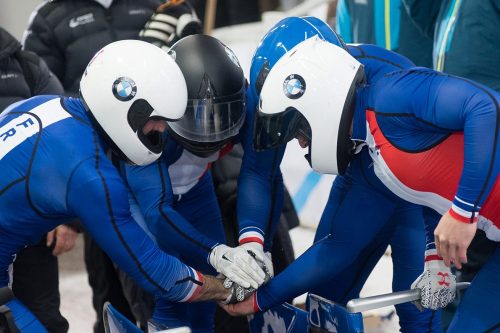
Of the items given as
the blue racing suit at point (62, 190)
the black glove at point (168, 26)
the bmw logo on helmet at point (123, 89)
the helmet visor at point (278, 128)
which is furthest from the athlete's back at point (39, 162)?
the black glove at point (168, 26)

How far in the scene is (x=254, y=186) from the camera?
11.8 feet

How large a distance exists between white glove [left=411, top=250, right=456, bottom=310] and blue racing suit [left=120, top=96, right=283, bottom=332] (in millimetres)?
663

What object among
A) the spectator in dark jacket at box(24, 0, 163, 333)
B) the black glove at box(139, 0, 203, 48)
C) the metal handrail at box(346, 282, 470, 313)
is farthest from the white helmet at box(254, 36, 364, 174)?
the spectator in dark jacket at box(24, 0, 163, 333)

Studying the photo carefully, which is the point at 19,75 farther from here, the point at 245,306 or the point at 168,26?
the point at 245,306

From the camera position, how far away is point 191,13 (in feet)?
16.1

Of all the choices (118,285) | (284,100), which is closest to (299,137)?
(284,100)

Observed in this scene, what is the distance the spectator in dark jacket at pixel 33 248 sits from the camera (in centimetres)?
395

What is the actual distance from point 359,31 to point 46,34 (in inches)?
68.8

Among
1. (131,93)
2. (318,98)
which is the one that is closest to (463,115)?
(318,98)

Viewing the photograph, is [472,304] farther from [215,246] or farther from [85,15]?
[85,15]

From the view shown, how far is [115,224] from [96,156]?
23 cm

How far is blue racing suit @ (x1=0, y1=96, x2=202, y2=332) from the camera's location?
2.83 meters

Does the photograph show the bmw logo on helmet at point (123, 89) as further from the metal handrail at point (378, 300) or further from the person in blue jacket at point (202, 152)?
the metal handrail at point (378, 300)

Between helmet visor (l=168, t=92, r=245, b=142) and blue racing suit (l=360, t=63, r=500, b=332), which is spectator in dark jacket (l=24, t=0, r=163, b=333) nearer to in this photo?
helmet visor (l=168, t=92, r=245, b=142)
